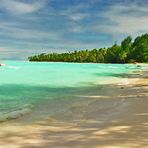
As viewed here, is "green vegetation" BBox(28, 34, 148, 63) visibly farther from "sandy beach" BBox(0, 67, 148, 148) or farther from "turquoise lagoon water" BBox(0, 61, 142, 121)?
"sandy beach" BBox(0, 67, 148, 148)

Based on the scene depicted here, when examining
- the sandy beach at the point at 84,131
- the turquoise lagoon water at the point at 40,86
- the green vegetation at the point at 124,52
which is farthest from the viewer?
the green vegetation at the point at 124,52

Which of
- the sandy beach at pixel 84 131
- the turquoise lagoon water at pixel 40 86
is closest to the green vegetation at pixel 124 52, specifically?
the turquoise lagoon water at pixel 40 86

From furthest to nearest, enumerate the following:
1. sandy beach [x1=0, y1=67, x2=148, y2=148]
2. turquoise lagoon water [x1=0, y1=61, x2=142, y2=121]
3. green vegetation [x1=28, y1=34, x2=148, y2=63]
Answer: green vegetation [x1=28, y1=34, x2=148, y2=63]
turquoise lagoon water [x1=0, y1=61, x2=142, y2=121]
sandy beach [x1=0, y1=67, x2=148, y2=148]

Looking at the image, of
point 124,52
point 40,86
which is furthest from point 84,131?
point 124,52

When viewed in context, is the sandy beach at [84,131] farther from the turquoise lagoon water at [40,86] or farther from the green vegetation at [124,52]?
the green vegetation at [124,52]

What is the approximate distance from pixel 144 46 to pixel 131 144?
122156mm

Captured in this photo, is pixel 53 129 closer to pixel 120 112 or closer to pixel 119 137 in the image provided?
pixel 119 137

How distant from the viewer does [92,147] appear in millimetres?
7180

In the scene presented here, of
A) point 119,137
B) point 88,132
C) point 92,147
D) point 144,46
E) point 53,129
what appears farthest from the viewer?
point 144,46

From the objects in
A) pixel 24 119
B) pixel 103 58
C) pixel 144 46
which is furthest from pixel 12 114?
pixel 103 58

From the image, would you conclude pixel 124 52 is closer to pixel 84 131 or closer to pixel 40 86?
pixel 40 86

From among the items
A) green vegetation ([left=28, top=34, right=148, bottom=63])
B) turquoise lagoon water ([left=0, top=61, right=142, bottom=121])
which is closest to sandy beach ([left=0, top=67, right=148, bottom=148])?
turquoise lagoon water ([left=0, top=61, right=142, bottom=121])

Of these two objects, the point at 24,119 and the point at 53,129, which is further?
the point at 24,119

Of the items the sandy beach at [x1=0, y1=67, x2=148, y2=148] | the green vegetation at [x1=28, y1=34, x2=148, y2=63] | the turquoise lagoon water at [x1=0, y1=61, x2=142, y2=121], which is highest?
the green vegetation at [x1=28, y1=34, x2=148, y2=63]
